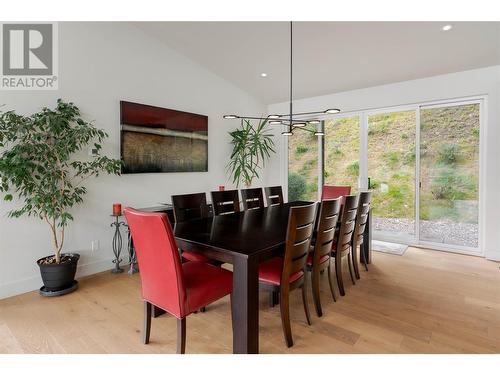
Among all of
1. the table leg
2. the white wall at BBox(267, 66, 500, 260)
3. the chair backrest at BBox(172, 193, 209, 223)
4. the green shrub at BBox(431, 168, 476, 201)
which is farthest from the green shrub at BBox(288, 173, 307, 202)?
the table leg

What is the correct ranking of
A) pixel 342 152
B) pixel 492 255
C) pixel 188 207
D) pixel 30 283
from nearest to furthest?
pixel 188 207 < pixel 30 283 < pixel 492 255 < pixel 342 152

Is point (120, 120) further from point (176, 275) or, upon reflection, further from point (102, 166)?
point (176, 275)

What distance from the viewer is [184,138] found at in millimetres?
4270

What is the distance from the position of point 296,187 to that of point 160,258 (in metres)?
4.35

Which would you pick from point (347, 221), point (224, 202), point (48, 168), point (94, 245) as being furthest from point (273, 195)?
point (48, 168)

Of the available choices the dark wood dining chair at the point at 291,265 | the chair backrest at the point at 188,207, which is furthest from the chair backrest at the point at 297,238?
the chair backrest at the point at 188,207

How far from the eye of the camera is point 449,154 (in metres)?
4.14

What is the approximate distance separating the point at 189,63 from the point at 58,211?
Result: 2.79 meters

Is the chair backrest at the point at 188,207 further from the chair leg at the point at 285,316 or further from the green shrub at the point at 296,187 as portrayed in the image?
the green shrub at the point at 296,187

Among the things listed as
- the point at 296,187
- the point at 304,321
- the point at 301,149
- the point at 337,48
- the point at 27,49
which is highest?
the point at 337,48

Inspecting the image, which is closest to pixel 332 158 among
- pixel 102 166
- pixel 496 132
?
pixel 496 132

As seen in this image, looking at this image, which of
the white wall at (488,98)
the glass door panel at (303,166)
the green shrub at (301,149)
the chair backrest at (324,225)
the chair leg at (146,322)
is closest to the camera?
the chair leg at (146,322)

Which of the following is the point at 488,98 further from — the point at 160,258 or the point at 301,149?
the point at 160,258

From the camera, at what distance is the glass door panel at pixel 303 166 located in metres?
5.54
